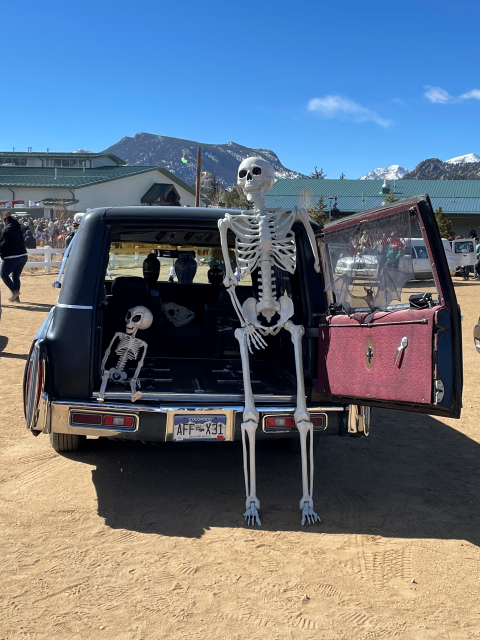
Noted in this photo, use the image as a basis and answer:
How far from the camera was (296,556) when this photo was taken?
3.44m

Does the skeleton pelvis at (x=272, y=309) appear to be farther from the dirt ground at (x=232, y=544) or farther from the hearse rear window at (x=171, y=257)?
the hearse rear window at (x=171, y=257)

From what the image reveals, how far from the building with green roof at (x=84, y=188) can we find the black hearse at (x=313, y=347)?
3818 cm

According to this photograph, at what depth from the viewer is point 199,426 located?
154 inches

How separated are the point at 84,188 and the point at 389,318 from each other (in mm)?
44466

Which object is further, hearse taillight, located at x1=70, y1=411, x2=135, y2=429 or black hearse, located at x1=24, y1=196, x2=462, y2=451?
hearse taillight, located at x1=70, y1=411, x2=135, y2=429

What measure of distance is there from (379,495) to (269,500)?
2.54ft

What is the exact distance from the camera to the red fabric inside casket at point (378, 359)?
321 centimetres

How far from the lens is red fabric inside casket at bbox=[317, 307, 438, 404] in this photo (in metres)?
3.21

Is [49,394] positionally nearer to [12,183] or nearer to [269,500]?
[269,500]

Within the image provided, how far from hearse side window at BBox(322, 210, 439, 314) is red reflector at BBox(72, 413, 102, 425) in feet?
5.63

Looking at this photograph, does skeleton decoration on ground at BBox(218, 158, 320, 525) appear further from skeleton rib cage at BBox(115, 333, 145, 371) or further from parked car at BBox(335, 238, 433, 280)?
skeleton rib cage at BBox(115, 333, 145, 371)

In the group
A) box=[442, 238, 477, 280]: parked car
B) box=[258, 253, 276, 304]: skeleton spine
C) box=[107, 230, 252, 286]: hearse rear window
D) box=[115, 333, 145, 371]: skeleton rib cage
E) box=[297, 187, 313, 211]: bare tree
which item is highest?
box=[297, 187, 313, 211]: bare tree

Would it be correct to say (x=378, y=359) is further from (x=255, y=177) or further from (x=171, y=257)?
(x=171, y=257)

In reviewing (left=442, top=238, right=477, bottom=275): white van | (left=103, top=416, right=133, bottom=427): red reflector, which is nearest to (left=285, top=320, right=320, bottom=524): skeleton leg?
(left=103, top=416, right=133, bottom=427): red reflector
